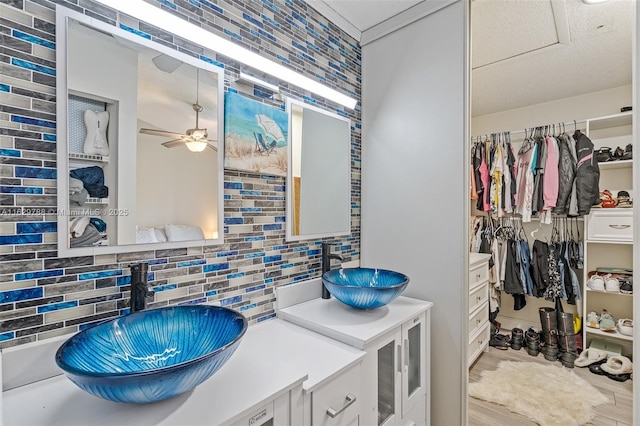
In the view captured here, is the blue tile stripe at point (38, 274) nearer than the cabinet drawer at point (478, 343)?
Yes

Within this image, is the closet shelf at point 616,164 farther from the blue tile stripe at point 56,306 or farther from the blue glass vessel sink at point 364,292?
the blue tile stripe at point 56,306

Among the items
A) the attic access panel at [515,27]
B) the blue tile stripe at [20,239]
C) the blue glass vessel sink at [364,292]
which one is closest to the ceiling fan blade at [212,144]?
the blue tile stripe at [20,239]

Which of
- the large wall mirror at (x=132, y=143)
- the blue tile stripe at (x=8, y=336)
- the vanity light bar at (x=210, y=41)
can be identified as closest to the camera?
the blue tile stripe at (x=8, y=336)

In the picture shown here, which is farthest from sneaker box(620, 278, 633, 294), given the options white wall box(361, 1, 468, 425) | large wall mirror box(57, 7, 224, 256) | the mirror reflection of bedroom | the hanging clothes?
large wall mirror box(57, 7, 224, 256)

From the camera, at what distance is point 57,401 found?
741mm

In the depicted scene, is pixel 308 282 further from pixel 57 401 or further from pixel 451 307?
pixel 57 401

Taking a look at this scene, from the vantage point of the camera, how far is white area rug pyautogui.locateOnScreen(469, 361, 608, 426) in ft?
6.20

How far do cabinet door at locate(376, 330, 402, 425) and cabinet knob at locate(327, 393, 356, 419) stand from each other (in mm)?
205

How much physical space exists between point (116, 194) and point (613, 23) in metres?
2.92

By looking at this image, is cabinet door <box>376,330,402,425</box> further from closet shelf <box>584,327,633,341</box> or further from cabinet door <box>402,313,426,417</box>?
closet shelf <box>584,327,633,341</box>

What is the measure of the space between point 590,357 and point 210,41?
3550mm

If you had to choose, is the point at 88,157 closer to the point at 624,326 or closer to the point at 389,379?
the point at 389,379

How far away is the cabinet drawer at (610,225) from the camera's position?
2.43 m

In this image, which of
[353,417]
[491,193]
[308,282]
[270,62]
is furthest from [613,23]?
[353,417]
